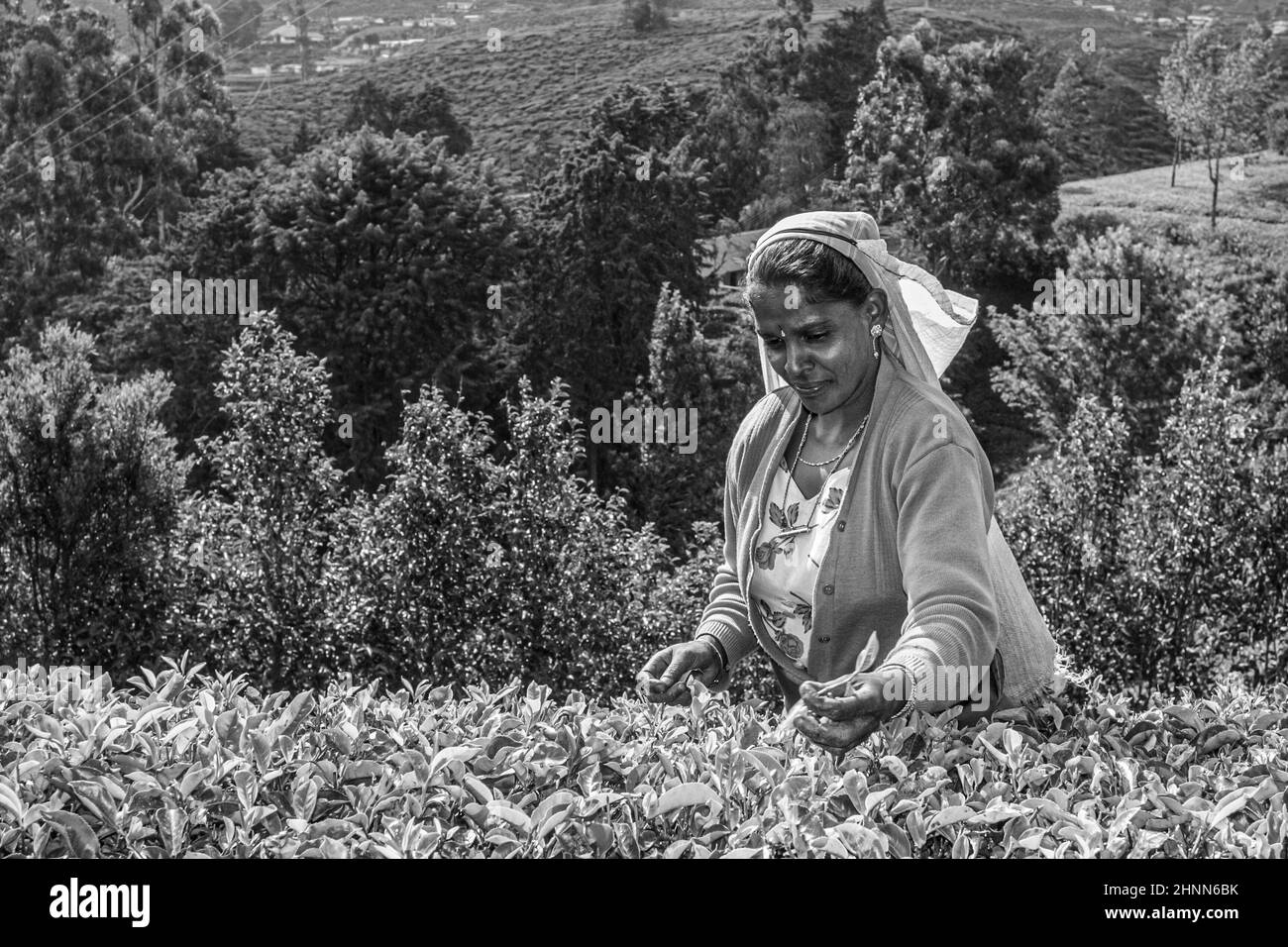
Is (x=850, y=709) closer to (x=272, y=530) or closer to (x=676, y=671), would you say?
(x=676, y=671)

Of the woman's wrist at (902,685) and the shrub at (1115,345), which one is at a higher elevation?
the woman's wrist at (902,685)

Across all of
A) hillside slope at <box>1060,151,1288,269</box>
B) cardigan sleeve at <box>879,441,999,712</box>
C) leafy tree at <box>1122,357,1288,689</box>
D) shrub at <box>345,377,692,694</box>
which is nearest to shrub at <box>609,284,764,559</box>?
shrub at <box>345,377,692,694</box>

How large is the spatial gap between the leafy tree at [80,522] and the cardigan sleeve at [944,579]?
13.9 m

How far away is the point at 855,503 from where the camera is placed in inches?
130

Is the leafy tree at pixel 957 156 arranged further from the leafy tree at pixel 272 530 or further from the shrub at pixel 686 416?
the leafy tree at pixel 272 530

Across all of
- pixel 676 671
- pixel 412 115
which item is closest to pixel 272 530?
pixel 676 671

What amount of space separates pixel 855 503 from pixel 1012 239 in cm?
4635

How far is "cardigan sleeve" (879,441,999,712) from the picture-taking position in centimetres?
293

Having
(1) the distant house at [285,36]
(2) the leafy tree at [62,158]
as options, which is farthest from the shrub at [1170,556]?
(1) the distant house at [285,36]

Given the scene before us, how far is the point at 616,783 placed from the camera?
3115 millimetres

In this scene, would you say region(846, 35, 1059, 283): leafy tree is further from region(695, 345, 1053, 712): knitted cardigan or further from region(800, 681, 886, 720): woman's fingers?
region(800, 681, 886, 720): woman's fingers

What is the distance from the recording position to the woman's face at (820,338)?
10.9 feet

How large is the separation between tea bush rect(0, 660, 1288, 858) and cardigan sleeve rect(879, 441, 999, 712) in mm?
189

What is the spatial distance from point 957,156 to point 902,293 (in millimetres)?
44328
